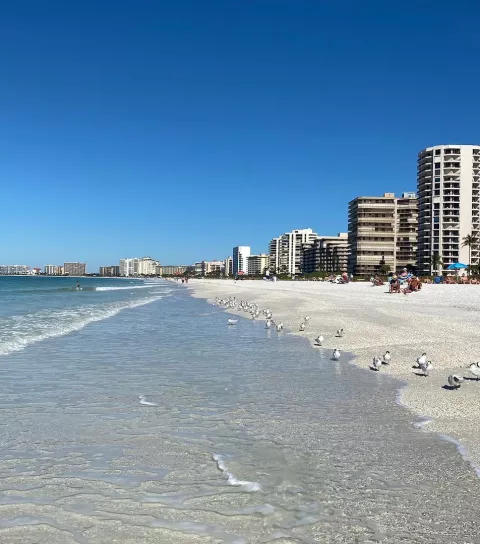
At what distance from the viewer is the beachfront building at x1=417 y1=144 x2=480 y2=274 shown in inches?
5153

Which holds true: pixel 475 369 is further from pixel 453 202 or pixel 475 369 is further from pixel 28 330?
pixel 453 202

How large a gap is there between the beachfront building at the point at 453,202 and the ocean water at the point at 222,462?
127023mm

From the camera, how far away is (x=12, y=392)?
34.4 feet

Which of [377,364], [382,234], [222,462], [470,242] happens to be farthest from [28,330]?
[382,234]

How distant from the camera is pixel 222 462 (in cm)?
661

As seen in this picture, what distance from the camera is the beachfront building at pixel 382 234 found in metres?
151

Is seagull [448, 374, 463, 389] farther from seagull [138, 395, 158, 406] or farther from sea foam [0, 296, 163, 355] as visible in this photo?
sea foam [0, 296, 163, 355]

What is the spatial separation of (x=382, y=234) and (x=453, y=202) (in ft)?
79.1

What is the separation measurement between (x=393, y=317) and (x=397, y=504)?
69.3 feet

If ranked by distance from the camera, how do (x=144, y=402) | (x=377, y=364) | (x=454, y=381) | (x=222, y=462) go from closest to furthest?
(x=222, y=462) → (x=144, y=402) → (x=454, y=381) → (x=377, y=364)

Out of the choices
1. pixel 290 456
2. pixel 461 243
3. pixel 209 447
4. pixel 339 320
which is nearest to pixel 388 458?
pixel 290 456

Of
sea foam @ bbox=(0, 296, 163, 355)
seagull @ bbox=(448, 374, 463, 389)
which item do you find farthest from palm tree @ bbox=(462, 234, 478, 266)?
seagull @ bbox=(448, 374, 463, 389)

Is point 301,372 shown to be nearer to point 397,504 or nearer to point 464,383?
point 464,383

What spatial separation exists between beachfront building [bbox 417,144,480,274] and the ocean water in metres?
127
